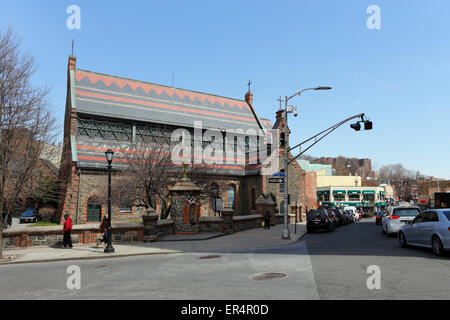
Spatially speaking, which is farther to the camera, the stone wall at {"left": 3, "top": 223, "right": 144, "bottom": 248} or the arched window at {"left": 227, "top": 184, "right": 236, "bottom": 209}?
the arched window at {"left": 227, "top": 184, "right": 236, "bottom": 209}

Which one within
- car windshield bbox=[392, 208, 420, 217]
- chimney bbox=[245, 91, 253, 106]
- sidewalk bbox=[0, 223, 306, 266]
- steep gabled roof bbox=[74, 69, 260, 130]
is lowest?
sidewalk bbox=[0, 223, 306, 266]

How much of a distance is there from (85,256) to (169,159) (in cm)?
1362

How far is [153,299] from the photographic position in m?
7.04

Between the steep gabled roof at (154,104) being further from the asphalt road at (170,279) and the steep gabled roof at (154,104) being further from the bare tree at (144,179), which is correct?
A: the asphalt road at (170,279)

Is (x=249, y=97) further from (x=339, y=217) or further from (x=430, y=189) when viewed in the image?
(x=430, y=189)

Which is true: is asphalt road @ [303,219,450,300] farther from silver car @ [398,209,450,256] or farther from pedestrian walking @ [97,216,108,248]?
pedestrian walking @ [97,216,108,248]

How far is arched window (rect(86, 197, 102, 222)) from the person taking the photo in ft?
98.0

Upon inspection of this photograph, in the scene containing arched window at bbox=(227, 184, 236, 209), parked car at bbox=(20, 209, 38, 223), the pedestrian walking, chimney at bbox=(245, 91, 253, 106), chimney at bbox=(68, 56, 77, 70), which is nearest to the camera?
the pedestrian walking

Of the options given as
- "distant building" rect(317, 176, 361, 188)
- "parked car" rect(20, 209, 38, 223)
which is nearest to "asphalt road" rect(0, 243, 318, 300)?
"parked car" rect(20, 209, 38, 223)

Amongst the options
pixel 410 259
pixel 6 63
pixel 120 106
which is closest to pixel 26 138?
pixel 6 63

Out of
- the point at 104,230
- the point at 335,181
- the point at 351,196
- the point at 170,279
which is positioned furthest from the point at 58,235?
the point at 335,181

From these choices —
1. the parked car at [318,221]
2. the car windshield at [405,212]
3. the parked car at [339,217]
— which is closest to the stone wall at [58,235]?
the parked car at [318,221]
